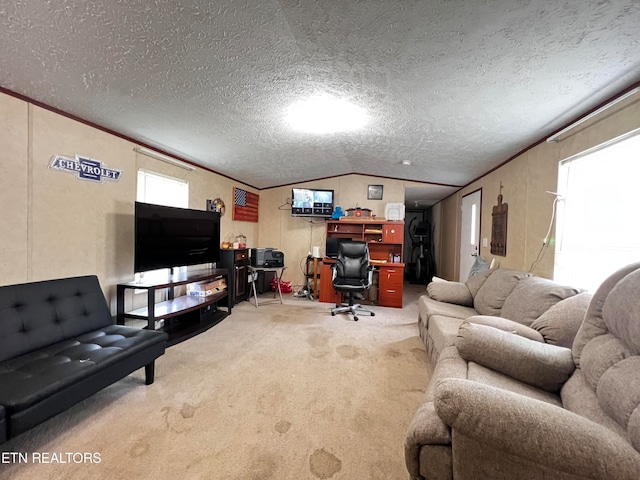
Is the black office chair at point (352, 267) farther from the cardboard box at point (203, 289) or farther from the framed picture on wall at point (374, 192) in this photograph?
the cardboard box at point (203, 289)

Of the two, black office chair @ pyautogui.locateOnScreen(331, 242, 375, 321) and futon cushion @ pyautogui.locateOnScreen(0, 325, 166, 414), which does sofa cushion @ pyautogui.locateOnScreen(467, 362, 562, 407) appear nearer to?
futon cushion @ pyautogui.locateOnScreen(0, 325, 166, 414)

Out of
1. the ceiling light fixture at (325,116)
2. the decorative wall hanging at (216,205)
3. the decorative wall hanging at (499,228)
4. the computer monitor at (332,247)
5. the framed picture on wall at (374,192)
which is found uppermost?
the ceiling light fixture at (325,116)

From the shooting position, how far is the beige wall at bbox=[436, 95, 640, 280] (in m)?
1.83

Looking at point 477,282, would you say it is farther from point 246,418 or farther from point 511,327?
point 246,418

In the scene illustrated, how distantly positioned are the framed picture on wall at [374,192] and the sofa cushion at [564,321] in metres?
3.90

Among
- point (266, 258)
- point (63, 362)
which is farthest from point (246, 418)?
point (266, 258)

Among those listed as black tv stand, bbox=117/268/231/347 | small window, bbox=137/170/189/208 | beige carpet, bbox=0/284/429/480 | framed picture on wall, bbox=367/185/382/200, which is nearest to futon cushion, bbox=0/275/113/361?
black tv stand, bbox=117/268/231/347

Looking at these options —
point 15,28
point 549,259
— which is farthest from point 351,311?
point 15,28

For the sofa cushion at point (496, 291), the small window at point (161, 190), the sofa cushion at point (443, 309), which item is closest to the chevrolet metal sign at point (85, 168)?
the small window at point (161, 190)

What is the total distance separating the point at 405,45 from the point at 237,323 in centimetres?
341

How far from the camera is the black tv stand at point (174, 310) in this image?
268cm

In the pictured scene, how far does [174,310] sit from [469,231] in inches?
183

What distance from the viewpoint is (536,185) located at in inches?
106

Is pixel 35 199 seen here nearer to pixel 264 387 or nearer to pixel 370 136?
pixel 264 387
